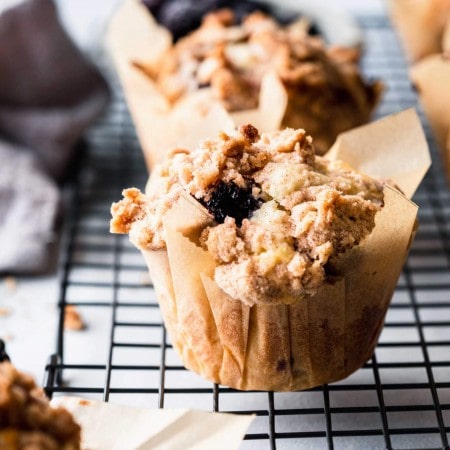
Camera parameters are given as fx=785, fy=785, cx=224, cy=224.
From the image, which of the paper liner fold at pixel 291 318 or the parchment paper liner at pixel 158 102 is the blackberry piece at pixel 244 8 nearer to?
the parchment paper liner at pixel 158 102

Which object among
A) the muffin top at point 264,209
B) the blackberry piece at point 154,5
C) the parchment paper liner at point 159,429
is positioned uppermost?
the muffin top at point 264,209

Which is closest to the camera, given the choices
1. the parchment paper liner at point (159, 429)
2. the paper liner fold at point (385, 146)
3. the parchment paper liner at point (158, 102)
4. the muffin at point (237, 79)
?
the parchment paper liner at point (159, 429)

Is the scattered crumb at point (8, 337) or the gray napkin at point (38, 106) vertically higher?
the gray napkin at point (38, 106)

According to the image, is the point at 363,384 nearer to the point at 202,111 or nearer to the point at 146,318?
the point at 146,318

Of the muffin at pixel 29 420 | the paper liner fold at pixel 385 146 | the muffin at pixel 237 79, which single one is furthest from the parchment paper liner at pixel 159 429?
the muffin at pixel 237 79

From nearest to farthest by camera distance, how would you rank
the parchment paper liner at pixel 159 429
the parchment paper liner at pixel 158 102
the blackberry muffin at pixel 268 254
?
the parchment paper liner at pixel 159 429, the blackberry muffin at pixel 268 254, the parchment paper liner at pixel 158 102

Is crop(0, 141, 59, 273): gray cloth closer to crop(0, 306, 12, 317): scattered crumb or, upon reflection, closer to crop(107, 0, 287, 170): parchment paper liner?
crop(0, 306, 12, 317): scattered crumb

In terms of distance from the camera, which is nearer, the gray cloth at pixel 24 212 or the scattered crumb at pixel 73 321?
the scattered crumb at pixel 73 321
